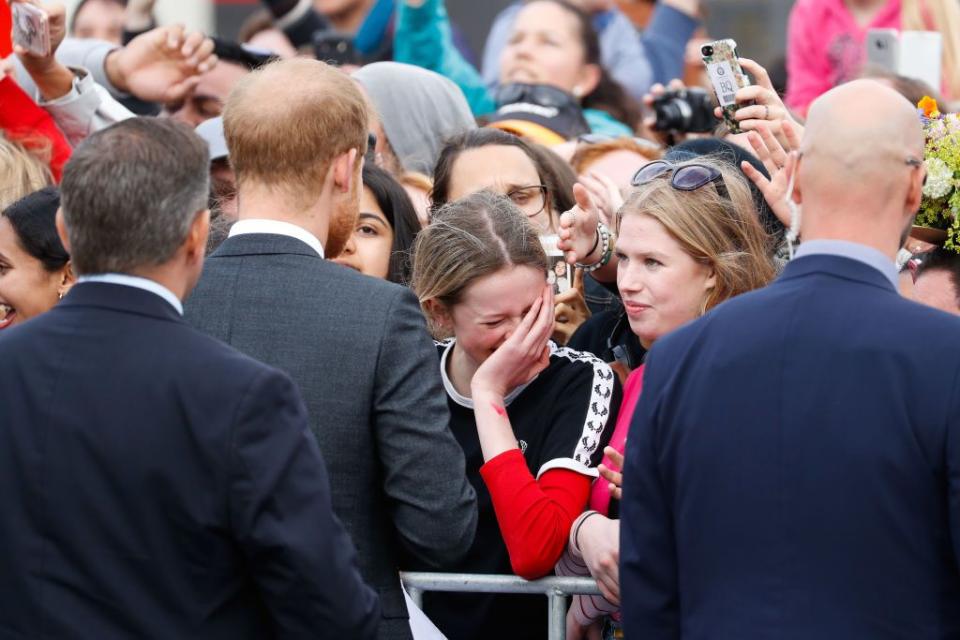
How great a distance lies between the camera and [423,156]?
17.4 feet

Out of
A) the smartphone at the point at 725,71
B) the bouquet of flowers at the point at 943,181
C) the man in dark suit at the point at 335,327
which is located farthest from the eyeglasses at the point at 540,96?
the man in dark suit at the point at 335,327

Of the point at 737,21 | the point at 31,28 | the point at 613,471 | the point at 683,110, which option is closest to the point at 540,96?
the point at 683,110

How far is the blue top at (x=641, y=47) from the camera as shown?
751 centimetres

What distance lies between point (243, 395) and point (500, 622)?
A: 4.18 feet

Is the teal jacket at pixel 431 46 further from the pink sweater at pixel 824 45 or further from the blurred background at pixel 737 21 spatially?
the blurred background at pixel 737 21

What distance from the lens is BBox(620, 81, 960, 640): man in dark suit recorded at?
7.57 feet

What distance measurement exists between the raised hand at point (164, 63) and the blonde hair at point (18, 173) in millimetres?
954

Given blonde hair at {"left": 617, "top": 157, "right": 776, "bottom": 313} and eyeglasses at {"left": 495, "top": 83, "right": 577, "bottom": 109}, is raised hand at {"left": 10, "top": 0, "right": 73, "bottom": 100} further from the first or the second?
blonde hair at {"left": 617, "top": 157, "right": 776, "bottom": 313}

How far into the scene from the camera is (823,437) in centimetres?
235

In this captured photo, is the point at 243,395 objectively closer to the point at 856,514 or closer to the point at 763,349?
the point at 763,349

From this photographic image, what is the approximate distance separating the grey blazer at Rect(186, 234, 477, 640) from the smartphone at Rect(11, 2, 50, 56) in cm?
219

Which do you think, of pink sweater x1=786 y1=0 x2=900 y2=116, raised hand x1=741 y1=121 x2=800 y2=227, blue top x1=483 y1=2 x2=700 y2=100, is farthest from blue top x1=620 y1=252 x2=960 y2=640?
blue top x1=483 y1=2 x2=700 y2=100

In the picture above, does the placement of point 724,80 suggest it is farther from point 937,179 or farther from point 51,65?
point 51,65

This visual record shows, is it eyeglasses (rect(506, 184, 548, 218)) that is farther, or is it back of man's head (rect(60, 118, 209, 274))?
eyeglasses (rect(506, 184, 548, 218))
